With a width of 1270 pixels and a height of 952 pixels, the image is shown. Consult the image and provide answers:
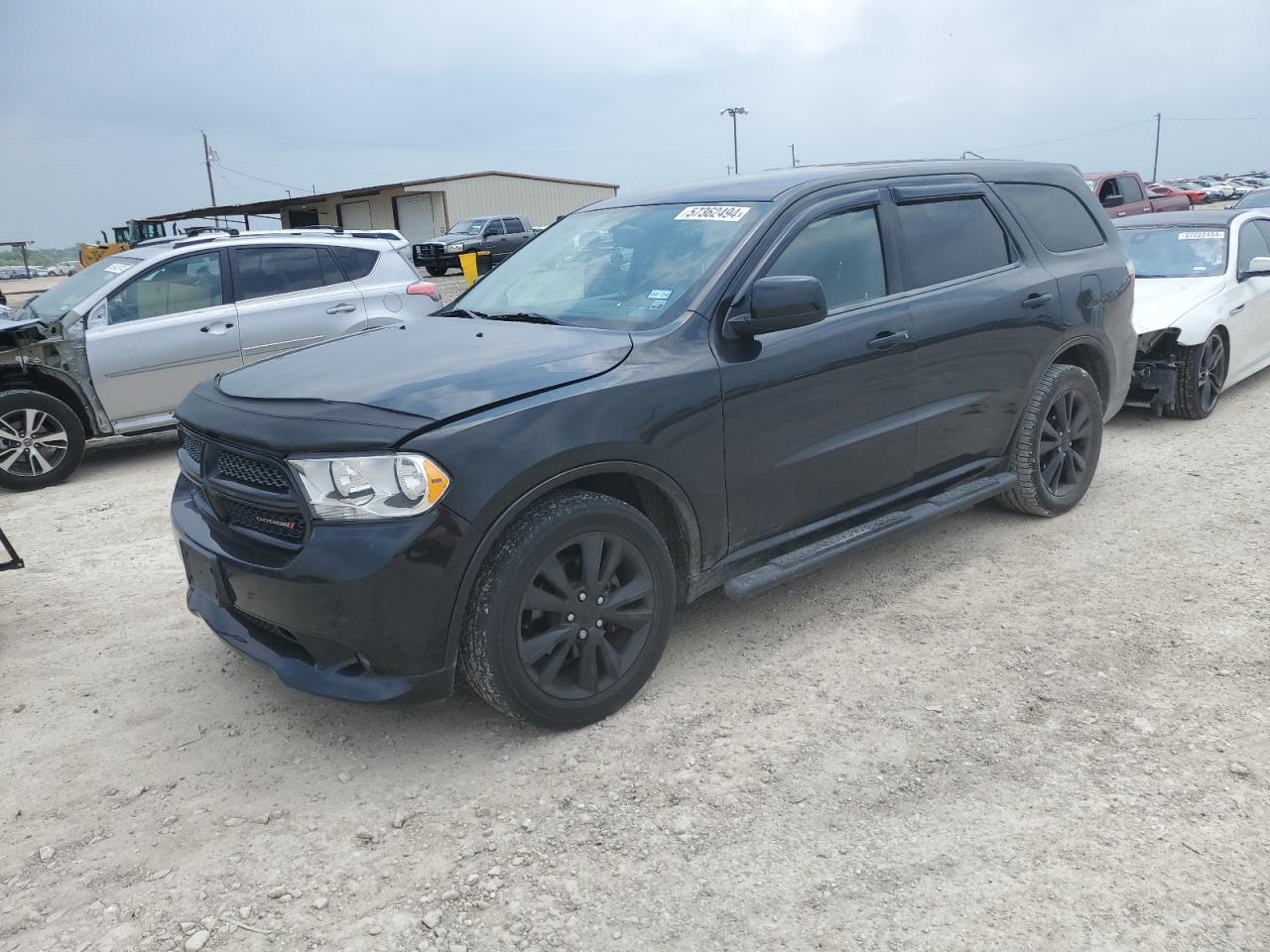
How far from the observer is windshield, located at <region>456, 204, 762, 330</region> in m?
3.68

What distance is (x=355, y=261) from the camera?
27.2 feet

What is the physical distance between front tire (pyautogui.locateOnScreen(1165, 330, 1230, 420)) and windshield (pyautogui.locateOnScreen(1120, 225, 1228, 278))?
0.67 m

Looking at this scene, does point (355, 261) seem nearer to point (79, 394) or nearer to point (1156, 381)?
point (79, 394)

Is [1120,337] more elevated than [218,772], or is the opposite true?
[1120,337]

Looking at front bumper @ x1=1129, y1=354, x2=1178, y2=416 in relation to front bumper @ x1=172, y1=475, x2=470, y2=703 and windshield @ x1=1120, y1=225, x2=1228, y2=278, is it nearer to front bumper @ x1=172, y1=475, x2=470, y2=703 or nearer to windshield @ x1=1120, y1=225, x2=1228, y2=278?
windshield @ x1=1120, y1=225, x2=1228, y2=278

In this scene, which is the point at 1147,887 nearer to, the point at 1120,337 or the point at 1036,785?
the point at 1036,785

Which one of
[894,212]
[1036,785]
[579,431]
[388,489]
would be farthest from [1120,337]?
[388,489]

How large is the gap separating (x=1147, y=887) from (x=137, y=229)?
1398 inches

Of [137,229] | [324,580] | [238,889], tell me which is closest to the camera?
[238,889]

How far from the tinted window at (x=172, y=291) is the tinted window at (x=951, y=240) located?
5.59 metres

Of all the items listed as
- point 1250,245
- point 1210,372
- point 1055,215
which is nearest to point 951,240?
point 1055,215

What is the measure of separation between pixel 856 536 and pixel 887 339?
2.71ft

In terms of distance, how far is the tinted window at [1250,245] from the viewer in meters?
7.72

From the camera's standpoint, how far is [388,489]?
9.39ft
